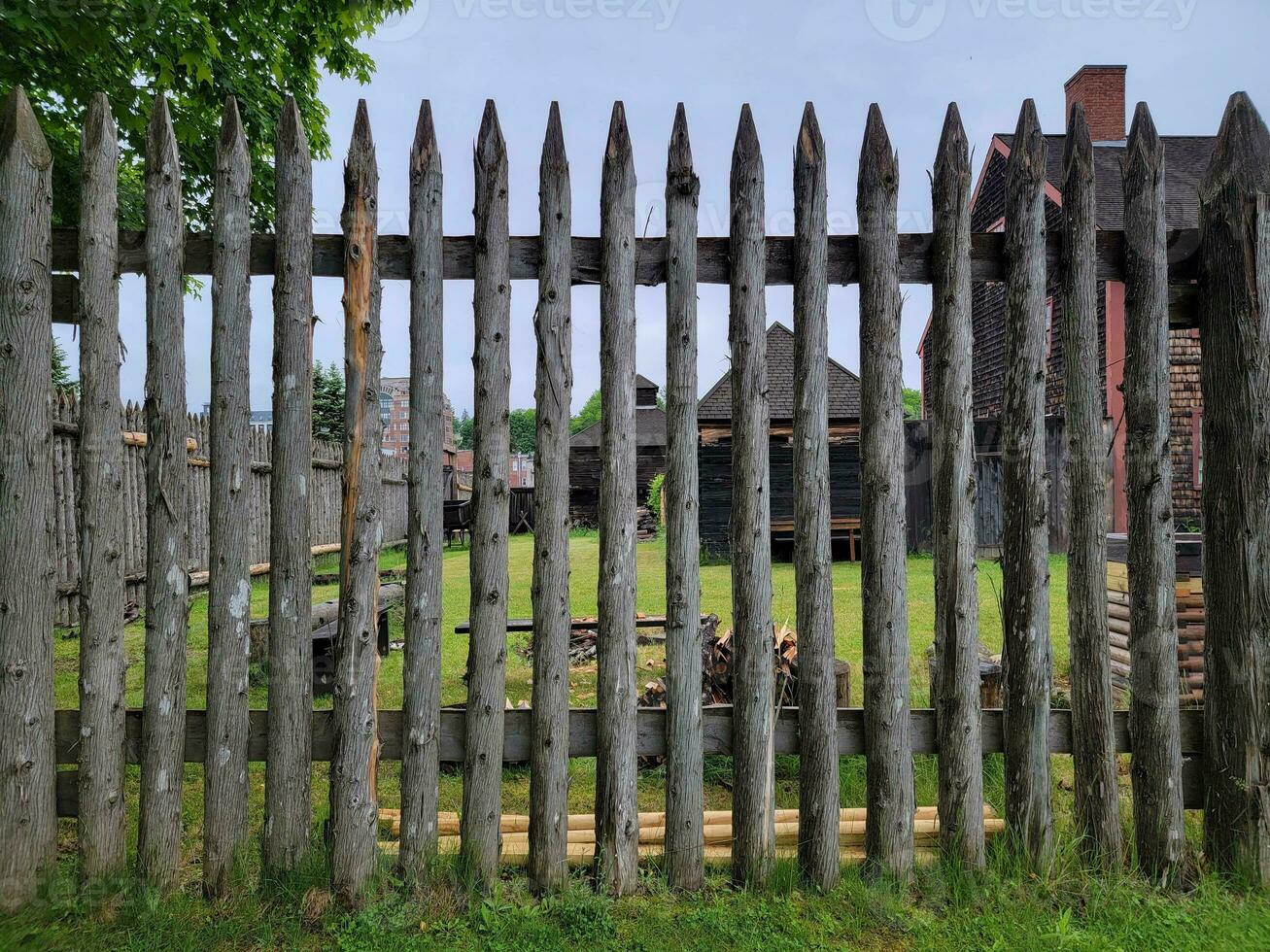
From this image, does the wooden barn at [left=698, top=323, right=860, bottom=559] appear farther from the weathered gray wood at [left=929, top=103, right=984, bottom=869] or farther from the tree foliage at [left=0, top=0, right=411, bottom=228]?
the weathered gray wood at [left=929, top=103, right=984, bottom=869]

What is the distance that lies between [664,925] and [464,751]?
0.95 meters

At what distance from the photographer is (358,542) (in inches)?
105

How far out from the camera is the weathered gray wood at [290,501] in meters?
2.65

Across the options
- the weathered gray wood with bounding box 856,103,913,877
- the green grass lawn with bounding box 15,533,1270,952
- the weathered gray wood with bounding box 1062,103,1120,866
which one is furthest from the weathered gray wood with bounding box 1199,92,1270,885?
the weathered gray wood with bounding box 856,103,913,877

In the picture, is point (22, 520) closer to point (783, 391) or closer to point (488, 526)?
point (488, 526)

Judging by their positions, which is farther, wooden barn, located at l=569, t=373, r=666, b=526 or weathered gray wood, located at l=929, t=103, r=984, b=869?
wooden barn, located at l=569, t=373, r=666, b=526

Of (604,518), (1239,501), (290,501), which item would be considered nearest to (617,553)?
(604,518)

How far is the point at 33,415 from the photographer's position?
2705mm

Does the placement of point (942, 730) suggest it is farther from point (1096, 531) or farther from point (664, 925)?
point (664, 925)

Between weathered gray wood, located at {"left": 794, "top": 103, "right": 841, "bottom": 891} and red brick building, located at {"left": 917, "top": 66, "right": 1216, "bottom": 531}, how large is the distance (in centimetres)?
1055

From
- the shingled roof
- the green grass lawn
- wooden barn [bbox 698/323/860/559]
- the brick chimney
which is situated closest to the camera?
the green grass lawn

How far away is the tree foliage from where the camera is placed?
4.32 m

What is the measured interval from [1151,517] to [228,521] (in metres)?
3.51

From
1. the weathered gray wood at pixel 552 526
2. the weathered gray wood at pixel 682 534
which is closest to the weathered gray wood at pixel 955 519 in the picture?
the weathered gray wood at pixel 682 534
